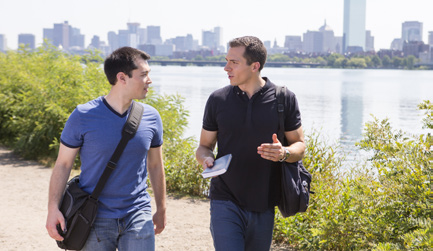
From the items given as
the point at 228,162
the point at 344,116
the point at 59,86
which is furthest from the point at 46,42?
the point at 344,116

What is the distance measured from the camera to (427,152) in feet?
14.5

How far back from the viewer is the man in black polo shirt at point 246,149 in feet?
11.8

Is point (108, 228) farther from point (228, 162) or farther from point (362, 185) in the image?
point (362, 185)

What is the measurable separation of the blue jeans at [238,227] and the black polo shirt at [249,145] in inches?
2.0

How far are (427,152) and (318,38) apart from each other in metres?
195

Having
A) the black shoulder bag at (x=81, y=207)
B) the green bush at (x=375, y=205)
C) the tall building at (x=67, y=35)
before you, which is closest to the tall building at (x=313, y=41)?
the tall building at (x=67, y=35)

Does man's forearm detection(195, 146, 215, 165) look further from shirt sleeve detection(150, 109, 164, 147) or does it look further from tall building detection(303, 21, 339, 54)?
tall building detection(303, 21, 339, 54)

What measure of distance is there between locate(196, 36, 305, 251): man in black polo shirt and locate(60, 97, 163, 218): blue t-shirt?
0.50 meters

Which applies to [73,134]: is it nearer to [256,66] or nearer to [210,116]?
[210,116]

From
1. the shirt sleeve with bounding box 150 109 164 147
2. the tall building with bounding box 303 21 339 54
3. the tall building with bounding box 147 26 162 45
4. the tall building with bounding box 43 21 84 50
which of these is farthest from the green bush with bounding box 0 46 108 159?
the tall building with bounding box 303 21 339 54

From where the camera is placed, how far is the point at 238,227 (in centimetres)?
361

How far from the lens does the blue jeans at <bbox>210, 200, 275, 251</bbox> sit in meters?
3.56

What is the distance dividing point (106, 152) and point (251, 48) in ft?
3.74

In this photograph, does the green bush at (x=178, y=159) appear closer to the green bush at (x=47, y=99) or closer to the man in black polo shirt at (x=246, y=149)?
the green bush at (x=47, y=99)
